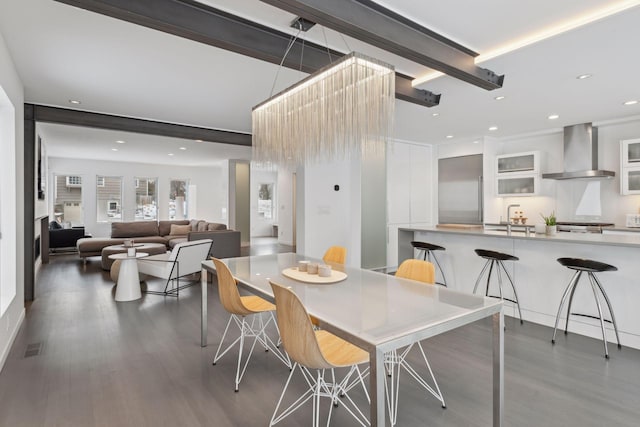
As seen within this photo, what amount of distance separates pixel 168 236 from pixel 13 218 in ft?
18.9

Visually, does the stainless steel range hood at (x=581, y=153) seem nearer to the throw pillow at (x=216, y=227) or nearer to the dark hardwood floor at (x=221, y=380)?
the dark hardwood floor at (x=221, y=380)

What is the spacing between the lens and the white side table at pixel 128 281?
14.7 ft

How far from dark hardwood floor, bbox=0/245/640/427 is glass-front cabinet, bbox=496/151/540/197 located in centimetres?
328

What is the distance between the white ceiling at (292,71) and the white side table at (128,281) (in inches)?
85.1

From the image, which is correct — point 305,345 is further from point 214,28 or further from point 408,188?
point 408,188

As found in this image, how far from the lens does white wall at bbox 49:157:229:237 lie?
996 cm

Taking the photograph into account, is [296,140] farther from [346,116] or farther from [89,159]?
[89,159]

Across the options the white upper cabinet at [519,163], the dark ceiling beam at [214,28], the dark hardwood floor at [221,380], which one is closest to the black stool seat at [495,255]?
the dark hardwood floor at [221,380]

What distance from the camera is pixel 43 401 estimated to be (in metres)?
2.17

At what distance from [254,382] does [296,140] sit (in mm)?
1863

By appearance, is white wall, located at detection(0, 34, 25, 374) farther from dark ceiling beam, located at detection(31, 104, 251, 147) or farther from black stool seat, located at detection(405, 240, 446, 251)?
black stool seat, located at detection(405, 240, 446, 251)

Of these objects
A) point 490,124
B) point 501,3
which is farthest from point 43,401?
point 490,124

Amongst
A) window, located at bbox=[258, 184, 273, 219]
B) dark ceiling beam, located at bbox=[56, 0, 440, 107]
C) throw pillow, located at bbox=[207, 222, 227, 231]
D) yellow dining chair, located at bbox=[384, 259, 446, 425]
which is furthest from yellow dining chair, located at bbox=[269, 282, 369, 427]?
window, located at bbox=[258, 184, 273, 219]

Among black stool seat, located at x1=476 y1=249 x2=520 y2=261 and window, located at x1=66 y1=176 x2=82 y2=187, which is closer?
black stool seat, located at x1=476 y1=249 x2=520 y2=261
